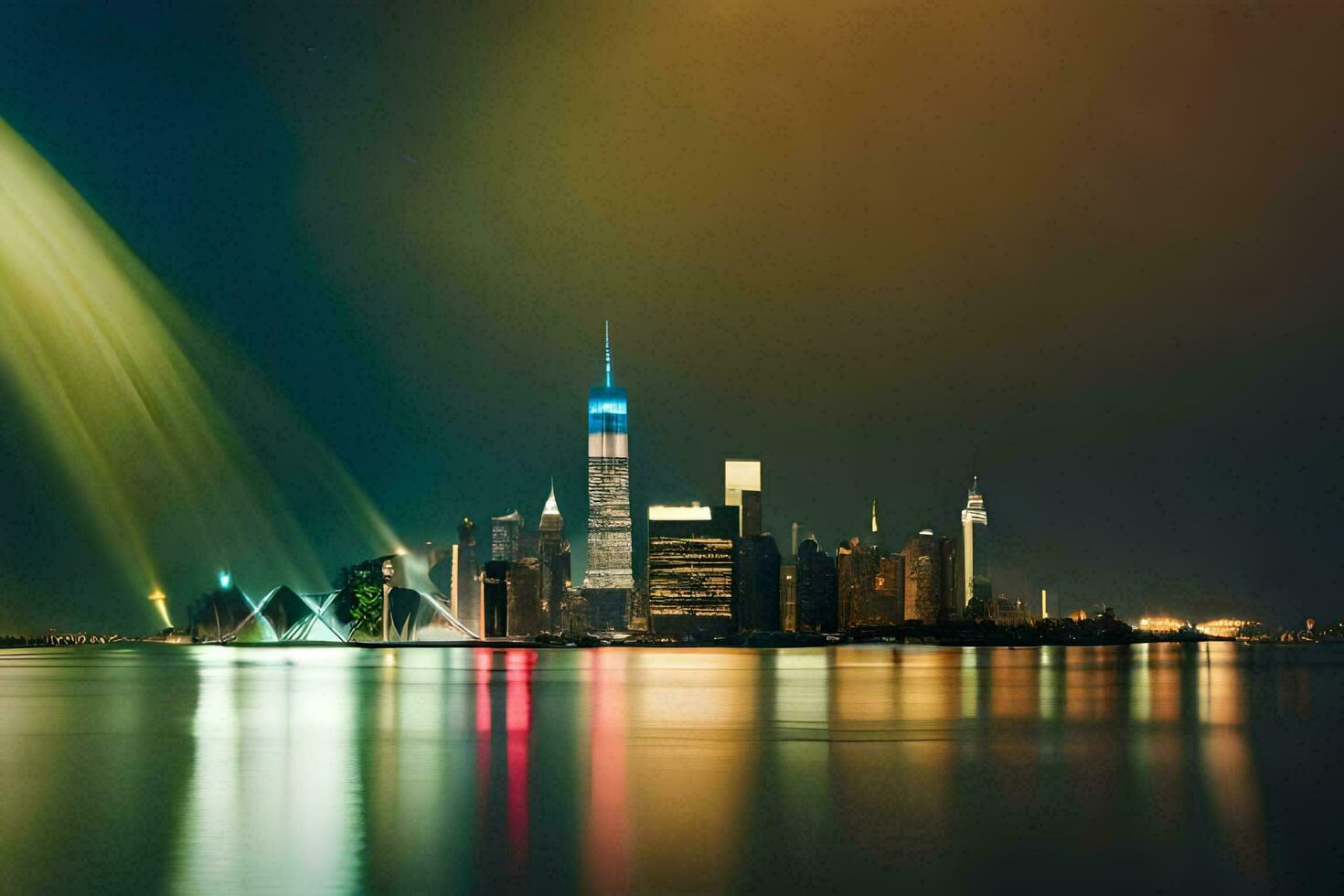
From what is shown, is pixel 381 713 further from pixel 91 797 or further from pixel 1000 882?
pixel 1000 882

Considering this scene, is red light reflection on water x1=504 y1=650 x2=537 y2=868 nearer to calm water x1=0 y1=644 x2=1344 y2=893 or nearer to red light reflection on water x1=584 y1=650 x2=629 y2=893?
calm water x1=0 y1=644 x2=1344 y2=893

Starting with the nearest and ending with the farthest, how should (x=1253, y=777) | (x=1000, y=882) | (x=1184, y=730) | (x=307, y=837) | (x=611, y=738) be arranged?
(x=1000, y=882)
(x=307, y=837)
(x=1253, y=777)
(x=611, y=738)
(x=1184, y=730)

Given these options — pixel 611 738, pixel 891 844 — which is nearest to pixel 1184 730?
pixel 611 738

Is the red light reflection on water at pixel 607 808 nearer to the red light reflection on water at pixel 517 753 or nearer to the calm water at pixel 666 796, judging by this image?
the calm water at pixel 666 796

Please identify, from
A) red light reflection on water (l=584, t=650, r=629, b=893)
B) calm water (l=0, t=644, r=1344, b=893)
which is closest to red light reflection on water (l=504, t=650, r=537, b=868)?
calm water (l=0, t=644, r=1344, b=893)

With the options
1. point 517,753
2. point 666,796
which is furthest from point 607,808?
point 517,753

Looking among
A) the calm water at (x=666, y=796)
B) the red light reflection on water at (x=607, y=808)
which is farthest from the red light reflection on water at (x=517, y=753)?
the red light reflection on water at (x=607, y=808)

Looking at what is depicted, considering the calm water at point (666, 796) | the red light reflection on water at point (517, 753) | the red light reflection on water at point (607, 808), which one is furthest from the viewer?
the red light reflection on water at point (517, 753)

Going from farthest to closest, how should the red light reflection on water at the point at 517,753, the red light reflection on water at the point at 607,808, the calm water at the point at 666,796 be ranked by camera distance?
the red light reflection on water at the point at 517,753 < the calm water at the point at 666,796 < the red light reflection on water at the point at 607,808

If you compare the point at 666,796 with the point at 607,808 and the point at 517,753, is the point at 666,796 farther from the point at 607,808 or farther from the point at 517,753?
the point at 517,753
